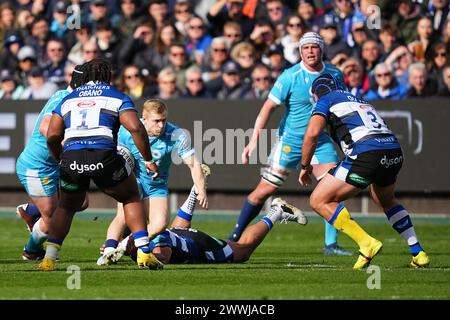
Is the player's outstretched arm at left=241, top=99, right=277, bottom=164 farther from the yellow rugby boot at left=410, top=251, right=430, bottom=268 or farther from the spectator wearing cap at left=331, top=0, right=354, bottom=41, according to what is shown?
the spectator wearing cap at left=331, top=0, right=354, bottom=41

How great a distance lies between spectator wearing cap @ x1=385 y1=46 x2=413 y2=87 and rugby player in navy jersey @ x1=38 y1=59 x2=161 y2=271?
388 inches

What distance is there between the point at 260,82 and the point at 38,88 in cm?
417

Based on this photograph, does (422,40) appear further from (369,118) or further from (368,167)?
(368,167)

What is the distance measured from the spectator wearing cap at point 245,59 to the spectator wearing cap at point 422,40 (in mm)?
2790

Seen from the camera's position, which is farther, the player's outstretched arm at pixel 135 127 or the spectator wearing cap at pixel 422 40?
the spectator wearing cap at pixel 422 40

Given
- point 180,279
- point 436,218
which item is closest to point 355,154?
point 180,279

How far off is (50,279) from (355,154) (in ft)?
10.9

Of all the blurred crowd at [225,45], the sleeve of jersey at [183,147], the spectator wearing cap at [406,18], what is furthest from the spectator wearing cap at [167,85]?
the sleeve of jersey at [183,147]

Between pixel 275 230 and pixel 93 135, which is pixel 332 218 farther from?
pixel 275 230

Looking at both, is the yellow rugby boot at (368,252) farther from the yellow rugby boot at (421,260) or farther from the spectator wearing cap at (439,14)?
the spectator wearing cap at (439,14)

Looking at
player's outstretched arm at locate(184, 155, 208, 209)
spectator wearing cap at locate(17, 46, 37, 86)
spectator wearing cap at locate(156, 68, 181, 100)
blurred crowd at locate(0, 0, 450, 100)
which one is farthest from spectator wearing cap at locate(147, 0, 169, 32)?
player's outstretched arm at locate(184, 155, 208, 209)

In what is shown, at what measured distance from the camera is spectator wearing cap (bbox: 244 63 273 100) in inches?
863

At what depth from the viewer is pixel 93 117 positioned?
12148mm

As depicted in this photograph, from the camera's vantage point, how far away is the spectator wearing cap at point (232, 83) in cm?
2228
